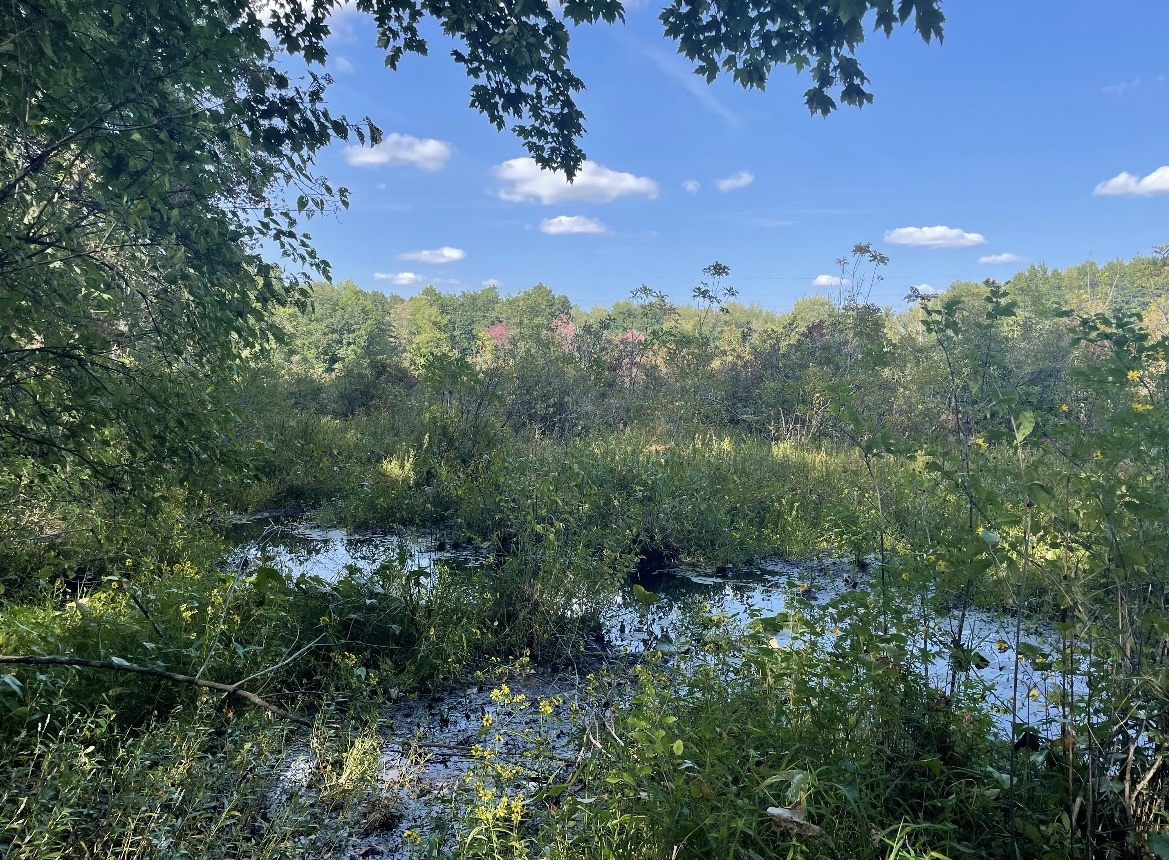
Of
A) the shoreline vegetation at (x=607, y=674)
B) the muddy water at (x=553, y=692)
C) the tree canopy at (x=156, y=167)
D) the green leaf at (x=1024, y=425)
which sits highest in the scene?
the tree canopy at (x=156, y=167)

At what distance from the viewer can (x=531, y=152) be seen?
4.16 metres

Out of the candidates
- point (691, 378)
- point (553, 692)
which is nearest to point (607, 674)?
point (553, 692)

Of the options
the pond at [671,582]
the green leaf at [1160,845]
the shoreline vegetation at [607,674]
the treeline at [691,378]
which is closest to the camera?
the green leaf at [1160,845]

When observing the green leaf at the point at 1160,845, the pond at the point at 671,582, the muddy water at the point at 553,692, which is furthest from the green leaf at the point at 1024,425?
the pond at the point at 671,582

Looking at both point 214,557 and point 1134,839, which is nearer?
point 1134,839

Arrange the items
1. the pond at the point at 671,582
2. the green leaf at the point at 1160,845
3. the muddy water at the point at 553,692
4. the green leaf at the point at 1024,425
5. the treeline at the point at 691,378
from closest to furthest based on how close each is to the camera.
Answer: the green leaf at the point at 1160,845 < the green leaf at the point at 1024,425 < the muddy water at the point at 553,692 < the pond at the point at 671,582 < the treeline at the point at 691,378

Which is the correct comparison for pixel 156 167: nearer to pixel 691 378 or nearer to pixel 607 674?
pixel 607 674

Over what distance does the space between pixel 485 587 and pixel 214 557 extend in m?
2.04

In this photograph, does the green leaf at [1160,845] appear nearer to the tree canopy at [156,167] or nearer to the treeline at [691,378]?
the tree canopy at [156,167]

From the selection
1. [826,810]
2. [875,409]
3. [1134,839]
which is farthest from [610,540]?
[875,409]

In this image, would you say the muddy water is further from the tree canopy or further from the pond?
the tree canopy

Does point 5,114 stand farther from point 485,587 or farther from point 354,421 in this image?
point 354,421

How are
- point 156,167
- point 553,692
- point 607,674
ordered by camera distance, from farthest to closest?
1. point 553,692
2. point 607,674
3. point 156,167

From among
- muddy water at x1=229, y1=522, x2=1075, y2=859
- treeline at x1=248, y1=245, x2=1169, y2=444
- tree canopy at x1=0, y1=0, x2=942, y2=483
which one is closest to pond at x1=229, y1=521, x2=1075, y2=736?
muddy water at x1=229, y1=522, x2=1075, y2=859
